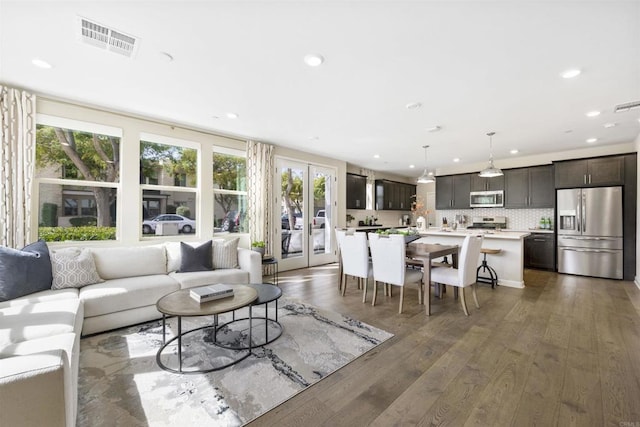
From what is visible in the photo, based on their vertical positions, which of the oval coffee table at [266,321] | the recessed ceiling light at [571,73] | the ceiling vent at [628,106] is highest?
the recessed ceiling light at [571,73]

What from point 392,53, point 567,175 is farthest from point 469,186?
point 392,53

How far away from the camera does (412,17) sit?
1909mm

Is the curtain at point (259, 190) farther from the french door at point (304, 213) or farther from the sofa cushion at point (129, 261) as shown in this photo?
the sofa cushion at point (129, 261)

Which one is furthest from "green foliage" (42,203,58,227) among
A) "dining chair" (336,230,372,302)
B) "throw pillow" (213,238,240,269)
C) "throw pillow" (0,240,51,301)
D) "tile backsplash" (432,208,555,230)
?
"tile backsplash" (432,208,555,230)

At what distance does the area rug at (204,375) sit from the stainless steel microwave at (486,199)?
5.57 m

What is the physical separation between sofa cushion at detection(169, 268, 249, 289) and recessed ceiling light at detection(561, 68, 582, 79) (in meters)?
4.21

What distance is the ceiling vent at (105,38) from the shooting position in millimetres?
2027

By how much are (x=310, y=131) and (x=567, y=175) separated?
5352 mm

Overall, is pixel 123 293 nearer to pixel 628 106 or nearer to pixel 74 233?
pixel 74 233

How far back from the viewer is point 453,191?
7.48 meters

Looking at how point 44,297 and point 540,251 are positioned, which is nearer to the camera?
point 44,297

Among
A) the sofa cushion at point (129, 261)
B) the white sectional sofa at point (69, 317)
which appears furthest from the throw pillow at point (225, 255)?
the sofa cushion at point (129, 261)

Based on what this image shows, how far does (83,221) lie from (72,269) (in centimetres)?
99

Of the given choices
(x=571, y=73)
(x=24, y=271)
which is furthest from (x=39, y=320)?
(x=571, y=73)
